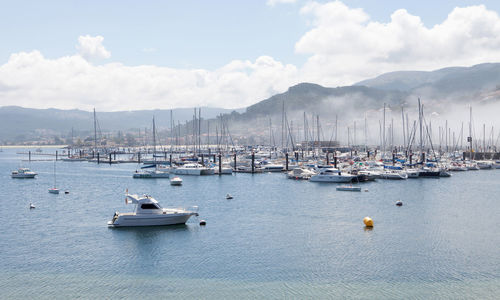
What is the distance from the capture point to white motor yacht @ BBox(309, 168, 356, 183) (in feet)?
349

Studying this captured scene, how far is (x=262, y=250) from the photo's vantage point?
151 ft

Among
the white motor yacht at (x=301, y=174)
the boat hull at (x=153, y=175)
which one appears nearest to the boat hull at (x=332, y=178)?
the white motor yacht at (x=301, y=174)

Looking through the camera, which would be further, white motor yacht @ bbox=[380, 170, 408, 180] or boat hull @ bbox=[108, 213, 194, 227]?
white motor yacht @ bbox=[380, 170, 408, 180]

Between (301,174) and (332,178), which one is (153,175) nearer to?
(301,174)

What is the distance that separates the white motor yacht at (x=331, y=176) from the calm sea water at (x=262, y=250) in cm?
2357

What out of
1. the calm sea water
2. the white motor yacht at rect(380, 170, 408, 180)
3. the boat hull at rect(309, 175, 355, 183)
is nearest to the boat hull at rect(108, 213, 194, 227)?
the calm sea water

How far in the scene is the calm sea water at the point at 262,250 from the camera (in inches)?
1404

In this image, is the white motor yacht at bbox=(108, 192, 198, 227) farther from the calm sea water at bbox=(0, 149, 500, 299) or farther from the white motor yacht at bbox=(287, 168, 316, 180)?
the white motor yacht at bbox=(287, 168, 316, 180)

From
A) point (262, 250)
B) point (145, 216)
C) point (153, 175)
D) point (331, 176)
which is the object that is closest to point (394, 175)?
point (331, 176)

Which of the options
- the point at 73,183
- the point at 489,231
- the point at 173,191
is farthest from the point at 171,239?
the point at 73,183

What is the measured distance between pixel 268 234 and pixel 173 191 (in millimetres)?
45864

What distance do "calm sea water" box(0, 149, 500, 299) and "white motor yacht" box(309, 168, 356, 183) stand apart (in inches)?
928

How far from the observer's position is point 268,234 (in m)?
53.2

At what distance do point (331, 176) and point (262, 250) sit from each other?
64389mm
